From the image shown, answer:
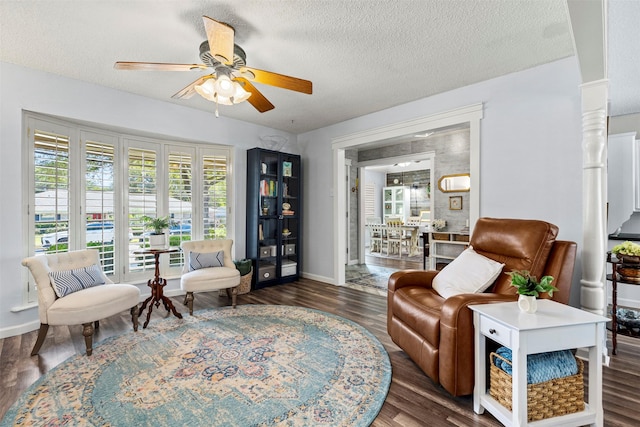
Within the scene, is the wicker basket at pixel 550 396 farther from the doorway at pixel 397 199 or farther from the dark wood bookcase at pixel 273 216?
the doorway at pixel 397 199

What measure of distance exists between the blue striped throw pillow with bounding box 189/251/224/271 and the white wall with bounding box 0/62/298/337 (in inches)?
36.1

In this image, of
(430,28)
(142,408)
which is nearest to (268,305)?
(142,408)

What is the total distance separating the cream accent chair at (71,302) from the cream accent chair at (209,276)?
62cm

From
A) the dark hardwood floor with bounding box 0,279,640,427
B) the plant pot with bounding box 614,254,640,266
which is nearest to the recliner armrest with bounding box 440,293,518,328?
the dark hardwood floor with bounding box 0,279,640,427

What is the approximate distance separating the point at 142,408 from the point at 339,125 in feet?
13.3

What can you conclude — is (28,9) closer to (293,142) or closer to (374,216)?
(293,142)

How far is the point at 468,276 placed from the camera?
7.43 ft

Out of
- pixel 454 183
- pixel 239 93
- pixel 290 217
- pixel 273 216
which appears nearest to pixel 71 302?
pixel 239 93

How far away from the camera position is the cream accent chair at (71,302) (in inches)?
92.8

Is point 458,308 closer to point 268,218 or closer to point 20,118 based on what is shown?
point 268,218

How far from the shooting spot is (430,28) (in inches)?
88.9

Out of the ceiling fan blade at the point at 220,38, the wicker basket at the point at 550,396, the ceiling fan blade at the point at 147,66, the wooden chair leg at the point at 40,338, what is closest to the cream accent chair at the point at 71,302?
the wooden chair leg at the point at 40,338

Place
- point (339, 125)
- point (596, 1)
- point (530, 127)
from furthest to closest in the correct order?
point (339, 125)
point (530, 127)
point (596, 1)

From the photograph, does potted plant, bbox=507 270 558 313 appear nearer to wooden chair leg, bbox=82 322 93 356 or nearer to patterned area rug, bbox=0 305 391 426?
patterned area rug, bbox=0 305 391 426
